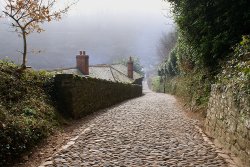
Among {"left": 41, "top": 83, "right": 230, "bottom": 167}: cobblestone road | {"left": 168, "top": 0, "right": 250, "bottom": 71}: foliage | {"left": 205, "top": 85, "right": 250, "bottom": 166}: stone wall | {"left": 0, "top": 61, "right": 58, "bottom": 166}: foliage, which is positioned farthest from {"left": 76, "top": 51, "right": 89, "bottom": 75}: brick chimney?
{"left": 205, "top": 85, "right": 250, "bottom": 166}: stone wall

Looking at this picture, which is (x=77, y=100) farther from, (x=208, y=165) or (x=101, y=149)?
(x=208, y=165)

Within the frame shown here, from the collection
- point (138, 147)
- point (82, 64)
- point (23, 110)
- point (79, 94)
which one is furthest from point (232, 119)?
point (82, 64)

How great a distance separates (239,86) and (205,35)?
6260 millimetres

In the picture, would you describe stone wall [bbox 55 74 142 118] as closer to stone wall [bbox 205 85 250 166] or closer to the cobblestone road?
the cobblestone road

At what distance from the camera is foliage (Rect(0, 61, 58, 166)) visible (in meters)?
5.24

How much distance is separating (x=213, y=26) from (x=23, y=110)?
292 inches

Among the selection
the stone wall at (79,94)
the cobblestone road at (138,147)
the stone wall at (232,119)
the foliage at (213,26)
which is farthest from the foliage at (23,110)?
the foliage at (213,26)

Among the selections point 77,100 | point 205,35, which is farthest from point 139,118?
point 205,35

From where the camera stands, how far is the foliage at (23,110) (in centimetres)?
524

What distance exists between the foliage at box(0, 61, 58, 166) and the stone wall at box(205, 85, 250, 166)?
414 cm

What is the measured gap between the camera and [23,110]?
7.04 metres

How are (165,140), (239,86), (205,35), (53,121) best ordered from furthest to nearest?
(205,35) → (53,121) → (165,140) → (239,86)

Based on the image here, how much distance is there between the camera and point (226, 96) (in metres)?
6.36

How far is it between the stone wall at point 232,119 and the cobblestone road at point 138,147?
1.22 ft
